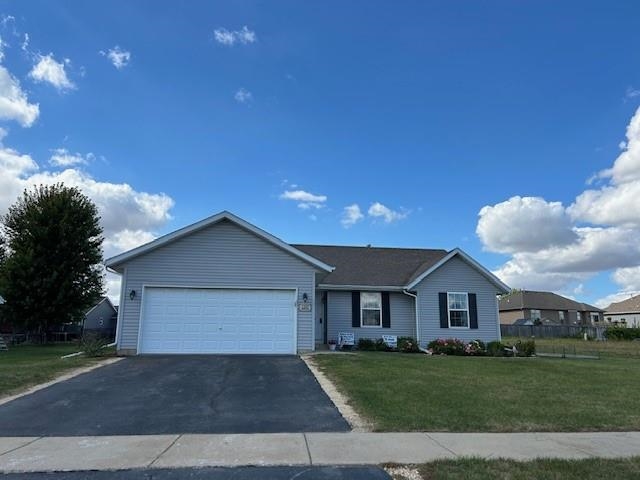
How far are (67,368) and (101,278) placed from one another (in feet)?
58.8

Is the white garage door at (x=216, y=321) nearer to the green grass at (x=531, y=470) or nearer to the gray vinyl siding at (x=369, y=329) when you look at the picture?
the gray vinyl siding at (x=369, y=329)

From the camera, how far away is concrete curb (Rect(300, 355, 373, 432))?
304 inches

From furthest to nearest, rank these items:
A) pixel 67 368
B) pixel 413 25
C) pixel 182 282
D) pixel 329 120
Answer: pixel 329 120 < pixel 182 282 < pixel 413 25 < pixel 67 368

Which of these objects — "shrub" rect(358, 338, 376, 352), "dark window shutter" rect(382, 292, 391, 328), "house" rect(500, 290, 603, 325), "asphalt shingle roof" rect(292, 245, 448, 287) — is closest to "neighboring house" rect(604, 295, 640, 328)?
"house" rect(500, 290, 603, 325)

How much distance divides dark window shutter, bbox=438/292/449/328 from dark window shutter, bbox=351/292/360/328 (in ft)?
11.8

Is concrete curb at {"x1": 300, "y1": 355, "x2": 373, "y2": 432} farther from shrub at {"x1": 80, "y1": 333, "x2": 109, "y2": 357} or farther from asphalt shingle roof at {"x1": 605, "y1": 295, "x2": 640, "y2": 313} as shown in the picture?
asphalt shingle roof at {"x1": 605, "y1": 295, "x2": 640, "y2": 313}

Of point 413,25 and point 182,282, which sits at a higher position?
point 413,25

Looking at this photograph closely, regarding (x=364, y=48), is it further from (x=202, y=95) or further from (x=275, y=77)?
(x=202, y=95)

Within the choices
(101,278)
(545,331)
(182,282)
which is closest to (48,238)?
(101,278)

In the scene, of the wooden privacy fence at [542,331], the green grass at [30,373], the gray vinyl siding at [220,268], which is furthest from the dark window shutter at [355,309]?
the wooden privacy fence at [542,331]

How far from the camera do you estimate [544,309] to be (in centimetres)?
5831

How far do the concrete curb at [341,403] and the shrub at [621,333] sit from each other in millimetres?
36468

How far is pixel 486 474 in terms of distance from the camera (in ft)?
18.1

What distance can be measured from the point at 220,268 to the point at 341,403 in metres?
8.75
